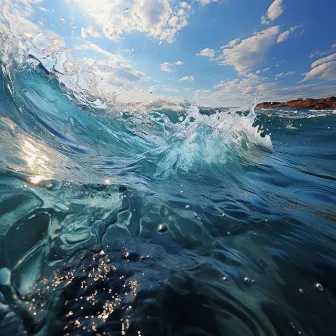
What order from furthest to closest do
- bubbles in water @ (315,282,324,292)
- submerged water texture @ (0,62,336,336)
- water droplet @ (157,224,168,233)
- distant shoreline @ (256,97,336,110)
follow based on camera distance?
distant shoreline @ (256,97,336,110) < water droplet @ (157,224,168,233) < bubbles in water @ (315,282,324,292) < submerged water texture @ (0,62,336,336)

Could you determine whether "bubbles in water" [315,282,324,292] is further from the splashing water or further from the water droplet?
the water droplet

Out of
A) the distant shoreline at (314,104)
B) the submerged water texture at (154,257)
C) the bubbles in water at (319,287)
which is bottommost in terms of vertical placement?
the bubbles in water at (319,287)

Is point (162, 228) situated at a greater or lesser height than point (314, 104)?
lesser

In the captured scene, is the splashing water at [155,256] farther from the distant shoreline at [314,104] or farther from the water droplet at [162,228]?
the distant shoreline at [314,104]

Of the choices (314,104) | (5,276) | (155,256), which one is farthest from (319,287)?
(314,104)

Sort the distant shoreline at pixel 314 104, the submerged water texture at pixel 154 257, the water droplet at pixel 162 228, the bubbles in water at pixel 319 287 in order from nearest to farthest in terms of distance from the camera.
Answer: the submerged water texture at pixel 154 257, the bubbles in water at pixel 319 287, the water droplet at pixel 162 228, the distant shoreline at pixel 314 104

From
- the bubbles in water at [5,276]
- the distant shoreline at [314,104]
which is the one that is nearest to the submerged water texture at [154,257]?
the bubbles in water at [5,276]

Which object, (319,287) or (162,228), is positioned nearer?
(319,287)

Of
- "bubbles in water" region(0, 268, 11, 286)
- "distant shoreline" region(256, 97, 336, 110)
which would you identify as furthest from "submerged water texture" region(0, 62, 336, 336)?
"distant shoreline" region(256, 97, 336, 110)

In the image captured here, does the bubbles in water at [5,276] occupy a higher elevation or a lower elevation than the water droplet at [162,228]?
higher

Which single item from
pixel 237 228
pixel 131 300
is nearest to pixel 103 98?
pixel 237 228

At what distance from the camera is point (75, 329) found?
93cm

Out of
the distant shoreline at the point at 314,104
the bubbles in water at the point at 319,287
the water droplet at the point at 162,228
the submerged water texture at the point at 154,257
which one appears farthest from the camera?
the distant shoreline at the point at 314,104

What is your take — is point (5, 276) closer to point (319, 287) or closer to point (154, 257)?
point (154, 257)
